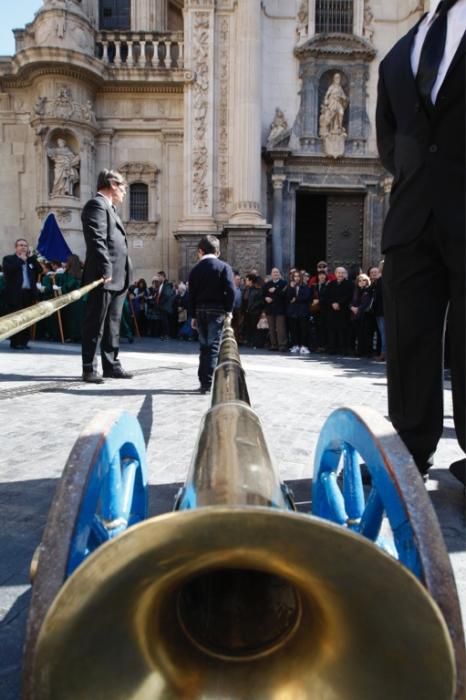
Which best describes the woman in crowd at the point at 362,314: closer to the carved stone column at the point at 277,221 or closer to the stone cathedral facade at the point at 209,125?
the stone cathedral facade at the point at 209,125

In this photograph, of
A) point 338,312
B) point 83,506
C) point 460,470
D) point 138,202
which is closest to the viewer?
point 83,506

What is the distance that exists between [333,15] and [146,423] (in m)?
18.6

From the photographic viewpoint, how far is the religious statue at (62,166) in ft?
60.5

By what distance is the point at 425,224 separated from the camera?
267 centimetres

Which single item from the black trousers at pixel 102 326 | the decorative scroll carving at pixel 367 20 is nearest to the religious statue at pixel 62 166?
the decorative scroll carving at pixel 367 20

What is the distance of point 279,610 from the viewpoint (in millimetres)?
981

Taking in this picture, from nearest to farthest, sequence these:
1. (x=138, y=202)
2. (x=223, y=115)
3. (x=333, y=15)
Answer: (x=223, y=115) → (x=333, y=15) → (x=138, y=202)

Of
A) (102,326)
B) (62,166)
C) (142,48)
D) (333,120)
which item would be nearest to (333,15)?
(333,120)

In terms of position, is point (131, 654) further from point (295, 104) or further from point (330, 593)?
point (295, 104)

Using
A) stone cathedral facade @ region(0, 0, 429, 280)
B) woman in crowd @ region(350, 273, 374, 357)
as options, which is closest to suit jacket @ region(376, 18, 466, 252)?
woman in crowd @ region(350, 273, 374, 357)

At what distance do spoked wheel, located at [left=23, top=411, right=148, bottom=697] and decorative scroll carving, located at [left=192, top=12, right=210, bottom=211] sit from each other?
56.7 feet

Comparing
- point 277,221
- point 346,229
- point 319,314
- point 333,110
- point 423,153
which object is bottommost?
point 319,314

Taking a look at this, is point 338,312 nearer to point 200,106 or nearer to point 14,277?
point 14,277

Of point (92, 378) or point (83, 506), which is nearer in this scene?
point (83, 506)
